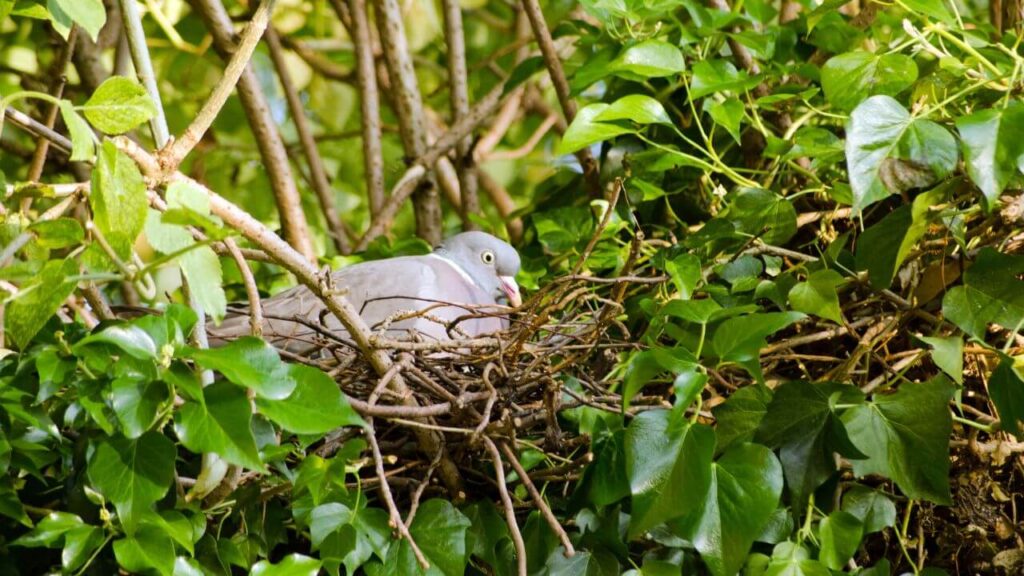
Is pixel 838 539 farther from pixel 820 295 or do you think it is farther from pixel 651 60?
pixel 651 60

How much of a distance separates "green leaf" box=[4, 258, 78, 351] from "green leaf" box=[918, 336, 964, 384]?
0.80 meters

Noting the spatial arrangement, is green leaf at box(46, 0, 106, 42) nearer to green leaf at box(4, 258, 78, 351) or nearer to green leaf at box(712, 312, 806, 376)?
green leaf at box(4, 258, 78, 351)

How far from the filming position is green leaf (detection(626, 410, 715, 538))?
1052 mm

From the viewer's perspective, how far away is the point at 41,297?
92 centimetres

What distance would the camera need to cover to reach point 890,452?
113cm

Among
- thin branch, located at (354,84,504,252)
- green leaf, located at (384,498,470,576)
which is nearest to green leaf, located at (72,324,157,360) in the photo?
green leaf, located at (384,498,470,576)

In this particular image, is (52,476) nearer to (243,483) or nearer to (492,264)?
(243,483)

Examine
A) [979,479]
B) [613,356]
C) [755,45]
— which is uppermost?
[755,45]

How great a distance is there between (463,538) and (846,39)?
3.06ft

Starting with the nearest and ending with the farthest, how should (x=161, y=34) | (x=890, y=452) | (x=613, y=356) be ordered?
1. (x=890, y=452)
2. (x=613, y=356)
3. (x=161, y=34)

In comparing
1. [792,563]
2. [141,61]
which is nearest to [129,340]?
[141,61]

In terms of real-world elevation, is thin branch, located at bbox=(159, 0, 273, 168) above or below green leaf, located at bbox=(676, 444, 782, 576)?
above

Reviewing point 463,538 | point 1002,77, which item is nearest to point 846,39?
point 1002,77

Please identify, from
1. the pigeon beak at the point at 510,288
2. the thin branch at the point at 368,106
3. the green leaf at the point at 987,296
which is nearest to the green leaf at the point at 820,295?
the green leaf at the point at 987,296
